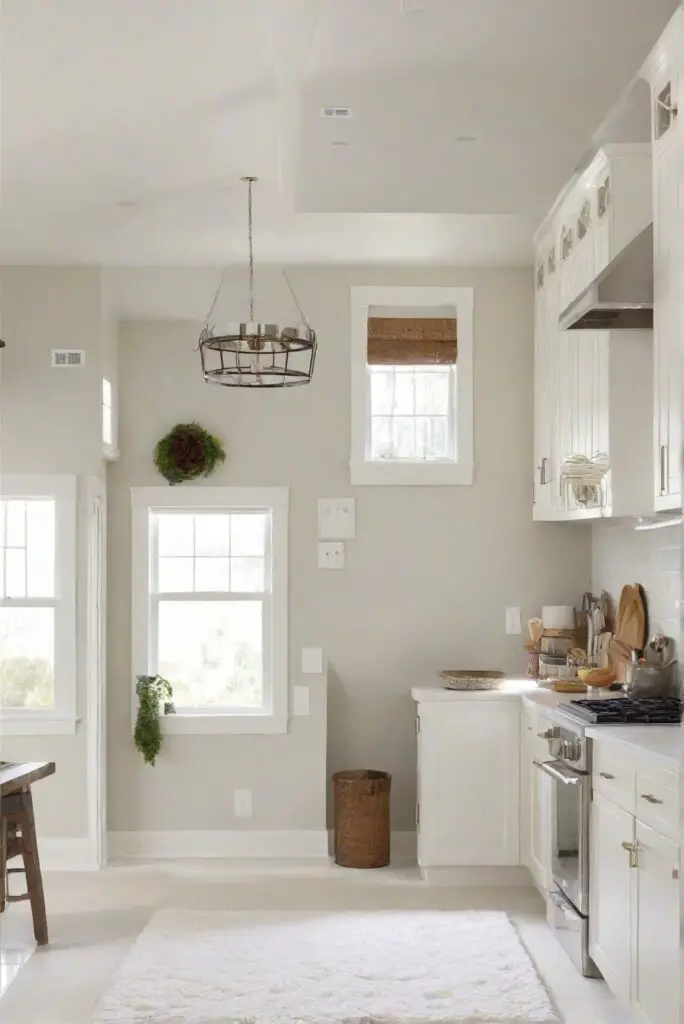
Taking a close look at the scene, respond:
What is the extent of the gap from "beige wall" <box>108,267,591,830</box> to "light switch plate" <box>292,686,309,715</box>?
0.16 metres

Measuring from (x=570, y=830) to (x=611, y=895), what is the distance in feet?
1.85

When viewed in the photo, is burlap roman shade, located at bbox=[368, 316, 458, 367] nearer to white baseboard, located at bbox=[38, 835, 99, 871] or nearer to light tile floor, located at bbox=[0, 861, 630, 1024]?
light tile floor, located at bbox=[0, 861, 630, 1024]

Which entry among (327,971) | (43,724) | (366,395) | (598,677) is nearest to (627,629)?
(598,677)

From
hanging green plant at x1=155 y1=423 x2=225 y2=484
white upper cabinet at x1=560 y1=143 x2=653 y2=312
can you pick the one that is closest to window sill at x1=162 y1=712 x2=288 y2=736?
hanging green plant at x1=155 y1=423 x2=225 y2=484

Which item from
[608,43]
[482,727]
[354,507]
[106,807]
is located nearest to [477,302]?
[354,507]

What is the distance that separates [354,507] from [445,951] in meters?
2.43

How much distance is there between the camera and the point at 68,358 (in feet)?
19.3

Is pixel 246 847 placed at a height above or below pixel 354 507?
below

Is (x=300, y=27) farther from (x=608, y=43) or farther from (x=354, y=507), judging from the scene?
(x=354, y=507)

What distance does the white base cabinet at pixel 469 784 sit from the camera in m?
5.40

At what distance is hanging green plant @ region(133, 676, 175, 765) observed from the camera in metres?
6.01

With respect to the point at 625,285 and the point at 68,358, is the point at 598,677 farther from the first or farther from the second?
the point at 68,358

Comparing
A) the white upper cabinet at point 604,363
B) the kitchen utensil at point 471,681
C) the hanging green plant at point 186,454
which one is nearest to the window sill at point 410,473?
the hanging green plant at point 186,454

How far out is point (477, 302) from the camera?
617cm
